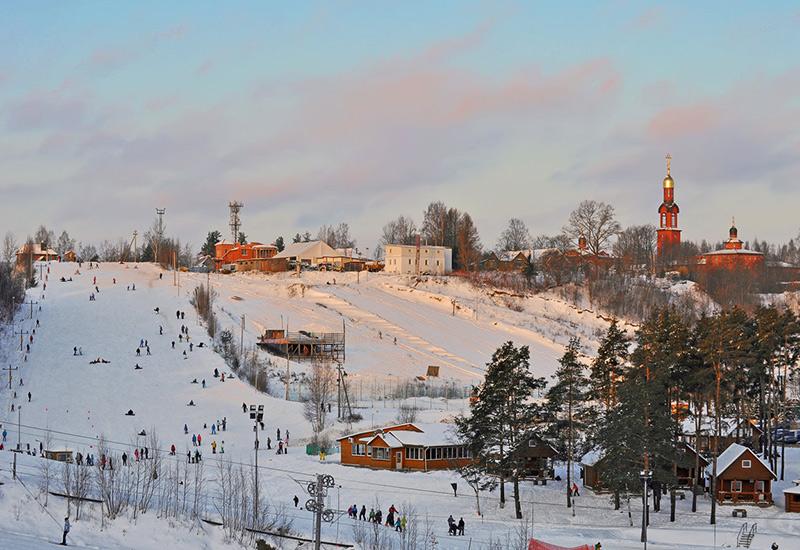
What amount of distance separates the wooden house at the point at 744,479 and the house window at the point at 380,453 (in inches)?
631

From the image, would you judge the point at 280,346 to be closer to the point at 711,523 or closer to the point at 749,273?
the point at 711,523

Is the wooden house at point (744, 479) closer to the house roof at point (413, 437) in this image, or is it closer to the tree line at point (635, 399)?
the tree line at point (635, 399)

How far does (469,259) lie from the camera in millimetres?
136125

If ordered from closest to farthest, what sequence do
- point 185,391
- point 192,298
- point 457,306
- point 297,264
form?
point 185,391, point 192,298, point 457,306, point 297,264

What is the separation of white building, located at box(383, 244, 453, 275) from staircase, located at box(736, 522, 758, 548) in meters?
88.4

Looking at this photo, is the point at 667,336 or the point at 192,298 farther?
the point at 192,298

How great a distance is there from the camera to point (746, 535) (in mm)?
39281

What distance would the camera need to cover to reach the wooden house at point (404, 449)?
2058 inches

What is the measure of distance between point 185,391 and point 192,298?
2881 cm

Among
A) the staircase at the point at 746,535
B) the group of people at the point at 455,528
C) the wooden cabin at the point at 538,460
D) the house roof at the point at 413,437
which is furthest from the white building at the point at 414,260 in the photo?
the group of people at the point at 455,528

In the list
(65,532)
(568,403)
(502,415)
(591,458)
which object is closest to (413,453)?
(502,415)

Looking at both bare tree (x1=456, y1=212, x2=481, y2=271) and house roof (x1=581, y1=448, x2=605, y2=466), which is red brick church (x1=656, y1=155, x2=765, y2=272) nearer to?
bare tree (x1=456, y1=212, x2=481, y2=271)

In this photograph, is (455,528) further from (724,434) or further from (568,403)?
(724,434)

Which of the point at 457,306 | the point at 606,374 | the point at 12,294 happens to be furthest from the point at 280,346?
the point at 606,374
